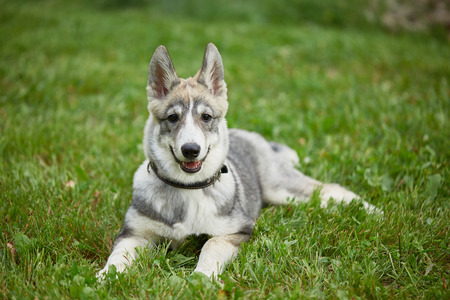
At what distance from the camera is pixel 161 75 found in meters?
3.33

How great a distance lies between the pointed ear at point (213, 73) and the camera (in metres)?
3.31

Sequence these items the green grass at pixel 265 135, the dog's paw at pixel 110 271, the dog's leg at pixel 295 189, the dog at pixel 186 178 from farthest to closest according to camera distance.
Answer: the dog's leg at pixel 295 189 < the dog at pixel 186 178 < the green grass at pixel 265 135 < the dog's paw at pixel 110 271

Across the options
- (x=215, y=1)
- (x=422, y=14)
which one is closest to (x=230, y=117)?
(x=215, y=1)

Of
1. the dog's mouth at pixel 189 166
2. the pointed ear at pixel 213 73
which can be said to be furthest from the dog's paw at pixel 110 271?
the pointed ear at pixel 213 73

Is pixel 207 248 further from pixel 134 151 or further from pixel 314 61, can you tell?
pixel 314 61

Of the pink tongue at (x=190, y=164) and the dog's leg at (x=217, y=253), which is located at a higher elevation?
the pink tongue at (x=190, y=164)

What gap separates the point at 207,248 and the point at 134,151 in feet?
8.08

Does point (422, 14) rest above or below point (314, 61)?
above

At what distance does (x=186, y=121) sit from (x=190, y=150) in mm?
322

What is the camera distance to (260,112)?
6.41 metres

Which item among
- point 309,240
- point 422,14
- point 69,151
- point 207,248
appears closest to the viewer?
point 207,248

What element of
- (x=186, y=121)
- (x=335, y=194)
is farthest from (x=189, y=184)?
(x=335, y=194)

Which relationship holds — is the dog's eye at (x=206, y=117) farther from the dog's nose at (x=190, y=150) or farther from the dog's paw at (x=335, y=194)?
the dog's paw at (x=335, y=194)

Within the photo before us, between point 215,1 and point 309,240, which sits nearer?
point 309,240
